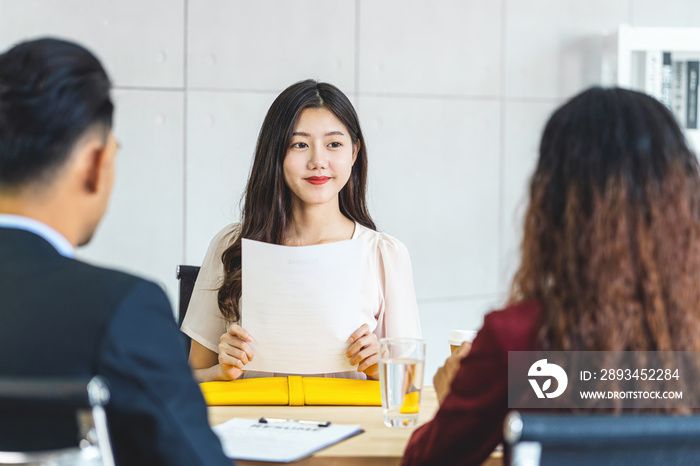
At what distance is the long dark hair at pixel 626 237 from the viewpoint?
103cm

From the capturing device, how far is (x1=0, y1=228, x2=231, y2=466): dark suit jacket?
933 millimetres

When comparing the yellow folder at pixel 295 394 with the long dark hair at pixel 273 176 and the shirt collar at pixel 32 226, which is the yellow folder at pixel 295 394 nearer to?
the long dark hair at pixel 273 176

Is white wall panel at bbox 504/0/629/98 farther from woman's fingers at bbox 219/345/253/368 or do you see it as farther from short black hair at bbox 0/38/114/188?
short black hair at bbox 0/38/114/188

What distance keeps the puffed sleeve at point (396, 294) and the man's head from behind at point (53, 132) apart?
1174 mm

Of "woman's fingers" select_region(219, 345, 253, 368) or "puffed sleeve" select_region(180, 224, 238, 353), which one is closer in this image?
"woman's fingers" select_region(219, 345, 253, 368)

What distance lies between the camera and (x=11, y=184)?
1.06m

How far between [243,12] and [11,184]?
8.50 ft

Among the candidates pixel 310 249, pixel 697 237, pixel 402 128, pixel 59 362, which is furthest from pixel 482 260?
pixel 59 362

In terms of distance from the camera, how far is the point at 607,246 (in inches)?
40.6

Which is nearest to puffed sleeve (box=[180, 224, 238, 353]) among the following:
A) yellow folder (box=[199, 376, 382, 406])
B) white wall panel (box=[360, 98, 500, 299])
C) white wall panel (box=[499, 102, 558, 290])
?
yellow folder (box=[199, 376, 382, 406])

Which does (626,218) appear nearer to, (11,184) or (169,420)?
(169,420)

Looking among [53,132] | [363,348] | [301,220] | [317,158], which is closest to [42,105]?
[53,132]

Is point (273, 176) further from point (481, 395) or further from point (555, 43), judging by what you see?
point (555, 43)

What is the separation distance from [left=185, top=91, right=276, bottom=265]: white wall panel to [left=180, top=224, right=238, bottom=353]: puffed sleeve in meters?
1.23
